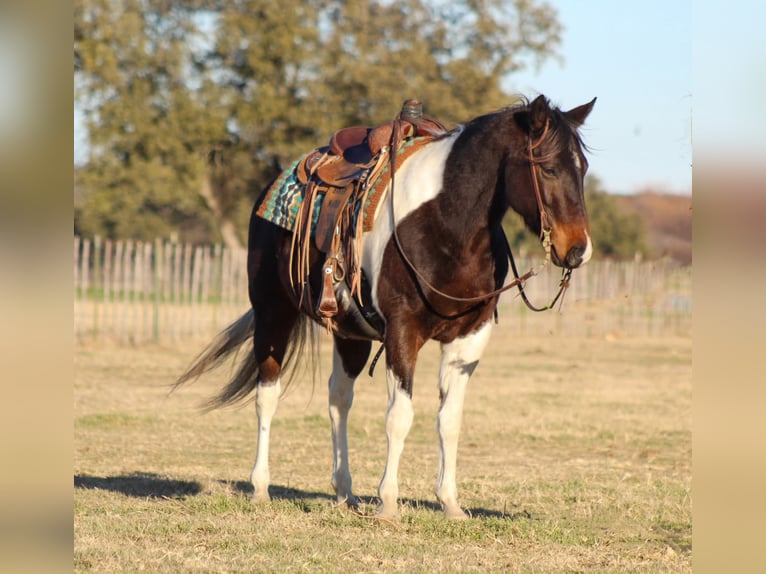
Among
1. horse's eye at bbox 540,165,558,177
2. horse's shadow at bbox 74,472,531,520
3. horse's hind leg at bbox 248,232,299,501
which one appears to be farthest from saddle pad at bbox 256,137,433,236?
horse's shadow at bbox 74,472,531,520

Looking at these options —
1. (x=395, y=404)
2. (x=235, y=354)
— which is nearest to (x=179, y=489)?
(x=235, y=354)

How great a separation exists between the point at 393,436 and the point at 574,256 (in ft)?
4.84

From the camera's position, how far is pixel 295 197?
6.50 metres

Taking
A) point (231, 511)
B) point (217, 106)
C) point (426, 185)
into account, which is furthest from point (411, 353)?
point (217, 106)

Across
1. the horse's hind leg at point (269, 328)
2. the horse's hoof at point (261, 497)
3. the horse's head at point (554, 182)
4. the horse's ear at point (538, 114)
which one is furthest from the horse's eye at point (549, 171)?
the horse's hoof at point (261, 497)

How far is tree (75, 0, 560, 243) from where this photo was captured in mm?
26297

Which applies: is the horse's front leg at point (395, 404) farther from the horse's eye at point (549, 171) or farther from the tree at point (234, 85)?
the tree at point (234, 85)

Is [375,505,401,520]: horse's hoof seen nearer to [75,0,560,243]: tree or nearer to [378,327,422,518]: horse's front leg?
[378,327,422,518]: horse's front leg

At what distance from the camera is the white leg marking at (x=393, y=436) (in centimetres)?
550
